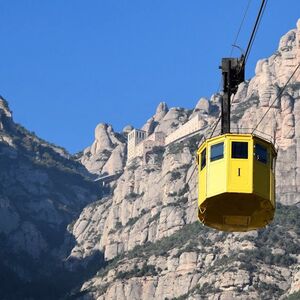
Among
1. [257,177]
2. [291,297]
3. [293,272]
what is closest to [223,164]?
[257,177]

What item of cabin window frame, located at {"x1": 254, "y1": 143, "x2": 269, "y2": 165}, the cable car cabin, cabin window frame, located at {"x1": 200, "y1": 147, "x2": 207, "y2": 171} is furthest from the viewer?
cabin window frame, located at {"x1": 200, "y1": 147, "x2": 207, "y2": 171}

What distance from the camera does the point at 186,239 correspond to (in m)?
195

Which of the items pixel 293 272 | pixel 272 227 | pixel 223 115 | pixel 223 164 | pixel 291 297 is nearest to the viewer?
pixel 223 115

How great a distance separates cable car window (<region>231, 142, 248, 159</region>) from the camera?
3862 cm

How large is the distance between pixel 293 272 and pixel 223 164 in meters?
136

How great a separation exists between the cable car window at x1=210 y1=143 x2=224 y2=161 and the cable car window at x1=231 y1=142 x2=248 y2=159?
1.49 feet

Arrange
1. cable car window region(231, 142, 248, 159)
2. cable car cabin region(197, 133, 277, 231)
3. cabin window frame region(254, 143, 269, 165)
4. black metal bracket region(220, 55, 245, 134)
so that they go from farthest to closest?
cabin window frame region(254, 143, 269, 165)
cable car window region(231, 142, 248, 159)
cable car cabin region(197, 133, 277, 231)
black metal bracket region(220, 55, 245, 134)

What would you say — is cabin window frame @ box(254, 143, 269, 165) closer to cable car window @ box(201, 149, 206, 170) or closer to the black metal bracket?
the black metal bracket

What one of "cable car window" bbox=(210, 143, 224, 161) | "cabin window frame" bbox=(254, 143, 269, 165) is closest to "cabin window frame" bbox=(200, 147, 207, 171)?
"cable car window" bbox=(210, 143, 224, 161)

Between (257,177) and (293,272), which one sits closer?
(257,177)

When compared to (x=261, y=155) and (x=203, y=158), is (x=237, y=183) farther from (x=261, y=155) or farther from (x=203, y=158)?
(x=203, y=158)

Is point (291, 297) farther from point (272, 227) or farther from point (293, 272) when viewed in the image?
point (272, 227)

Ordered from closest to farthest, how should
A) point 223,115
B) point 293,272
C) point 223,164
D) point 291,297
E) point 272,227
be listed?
point 223,115 < point 223,164 < point 291,297 < point 293,272 < point 272,227

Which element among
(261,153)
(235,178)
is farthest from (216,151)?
(235,178)
